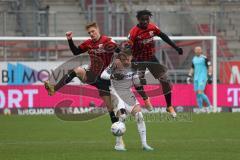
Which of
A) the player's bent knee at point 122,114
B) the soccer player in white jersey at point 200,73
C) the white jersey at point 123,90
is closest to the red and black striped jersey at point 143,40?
the white jersey at point 123,90

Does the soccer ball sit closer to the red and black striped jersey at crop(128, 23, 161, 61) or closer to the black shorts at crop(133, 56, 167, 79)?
the red and black striped jersey at crop(128, 23, 161, 61)

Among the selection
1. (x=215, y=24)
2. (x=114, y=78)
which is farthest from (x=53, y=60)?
(x=114, y=78)

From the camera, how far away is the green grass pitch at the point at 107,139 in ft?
40.9

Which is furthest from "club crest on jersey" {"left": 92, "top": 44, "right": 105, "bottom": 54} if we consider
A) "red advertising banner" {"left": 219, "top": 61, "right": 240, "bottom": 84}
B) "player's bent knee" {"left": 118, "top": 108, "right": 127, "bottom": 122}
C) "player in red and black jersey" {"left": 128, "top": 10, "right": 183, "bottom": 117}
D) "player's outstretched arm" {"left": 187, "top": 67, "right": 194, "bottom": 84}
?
"red advertising banner" {"left": 219, "top": 61, "right": 240, "bottom": 84}

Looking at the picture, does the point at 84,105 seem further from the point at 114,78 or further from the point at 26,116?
the point at 114,78

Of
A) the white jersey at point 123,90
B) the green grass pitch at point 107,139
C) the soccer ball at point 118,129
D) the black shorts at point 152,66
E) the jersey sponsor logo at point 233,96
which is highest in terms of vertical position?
the black shorts at point 152,66

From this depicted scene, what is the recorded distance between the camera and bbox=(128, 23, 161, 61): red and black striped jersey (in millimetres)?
14578

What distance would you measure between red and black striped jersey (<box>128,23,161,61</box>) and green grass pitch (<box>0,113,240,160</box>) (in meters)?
1.78

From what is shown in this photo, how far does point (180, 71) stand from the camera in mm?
26641

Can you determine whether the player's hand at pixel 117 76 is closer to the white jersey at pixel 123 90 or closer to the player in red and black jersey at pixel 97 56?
the white jersey at pixel 123 90

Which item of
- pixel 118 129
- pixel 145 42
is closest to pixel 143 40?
pixel 145 42

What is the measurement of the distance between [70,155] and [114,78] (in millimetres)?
1986

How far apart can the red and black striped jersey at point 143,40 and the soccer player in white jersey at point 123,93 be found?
0.61 metres

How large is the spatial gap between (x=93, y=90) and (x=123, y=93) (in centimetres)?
1026
